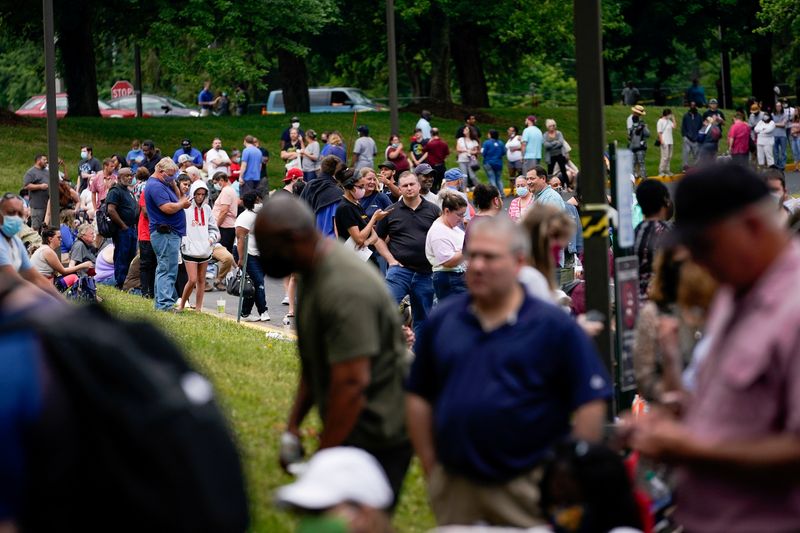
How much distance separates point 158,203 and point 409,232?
14.1ft

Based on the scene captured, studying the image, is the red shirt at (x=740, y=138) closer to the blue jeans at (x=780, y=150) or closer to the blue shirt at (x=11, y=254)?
the blue jeans at (x=780, y=150)

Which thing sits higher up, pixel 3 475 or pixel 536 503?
pixel 3 475

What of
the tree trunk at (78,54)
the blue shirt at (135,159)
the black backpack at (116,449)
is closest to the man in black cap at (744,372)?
the black backpack at (116,449)

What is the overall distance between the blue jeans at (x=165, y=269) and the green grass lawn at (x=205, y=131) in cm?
1568

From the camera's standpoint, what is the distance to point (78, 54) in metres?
40.4

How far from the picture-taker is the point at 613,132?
45.3 m

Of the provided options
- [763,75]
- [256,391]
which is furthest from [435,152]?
[763,75]

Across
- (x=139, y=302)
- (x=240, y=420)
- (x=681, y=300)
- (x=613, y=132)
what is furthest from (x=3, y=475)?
(x=613, y=132)

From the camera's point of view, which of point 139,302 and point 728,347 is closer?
point 728,347

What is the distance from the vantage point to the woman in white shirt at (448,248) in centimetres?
1338

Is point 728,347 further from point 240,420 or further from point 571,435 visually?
point 240,420

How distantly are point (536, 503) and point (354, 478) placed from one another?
1.15 metres

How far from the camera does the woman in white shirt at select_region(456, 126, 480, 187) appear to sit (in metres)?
33.3

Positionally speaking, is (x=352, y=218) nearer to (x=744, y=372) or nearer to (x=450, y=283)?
(x=450, y=283)
